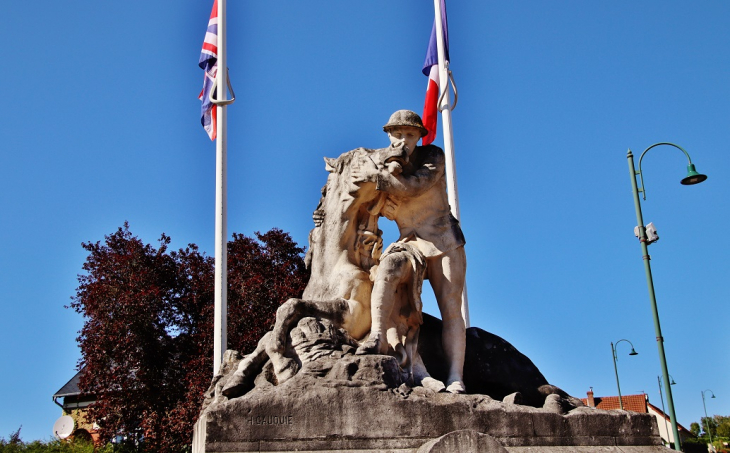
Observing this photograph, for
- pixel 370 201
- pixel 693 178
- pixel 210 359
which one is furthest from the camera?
pixel 210 359

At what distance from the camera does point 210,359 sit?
61.6ft

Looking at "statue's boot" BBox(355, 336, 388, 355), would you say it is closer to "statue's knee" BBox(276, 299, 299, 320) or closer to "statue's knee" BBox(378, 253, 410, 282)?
"statue's knee" BBox(378, 253, 410, 282)

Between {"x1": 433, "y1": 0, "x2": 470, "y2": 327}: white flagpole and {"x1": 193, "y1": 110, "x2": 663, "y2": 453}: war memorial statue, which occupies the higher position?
{"x1": 433, "y1": 0, "x2": 470, "y2": 327}: white flagpole

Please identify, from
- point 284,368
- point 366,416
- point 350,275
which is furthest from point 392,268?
point 366,416

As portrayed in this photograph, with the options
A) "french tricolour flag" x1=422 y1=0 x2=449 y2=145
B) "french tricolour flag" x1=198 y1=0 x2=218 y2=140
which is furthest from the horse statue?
"french tricolour flag" x1=198 y1=0 x2=218 y2=140

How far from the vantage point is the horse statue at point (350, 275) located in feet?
25.3

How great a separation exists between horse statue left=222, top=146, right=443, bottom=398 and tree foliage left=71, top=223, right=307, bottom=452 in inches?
403

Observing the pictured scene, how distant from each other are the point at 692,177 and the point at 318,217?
859 cm

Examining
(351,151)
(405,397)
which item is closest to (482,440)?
(405,397)

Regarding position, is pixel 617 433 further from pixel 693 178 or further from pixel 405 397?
pixel 693 178

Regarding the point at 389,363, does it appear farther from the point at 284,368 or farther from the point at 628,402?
the point at 628,402

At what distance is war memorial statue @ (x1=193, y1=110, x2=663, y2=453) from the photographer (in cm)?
688

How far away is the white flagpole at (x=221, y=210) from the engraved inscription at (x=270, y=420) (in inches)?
345

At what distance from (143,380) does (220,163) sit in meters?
5.80
